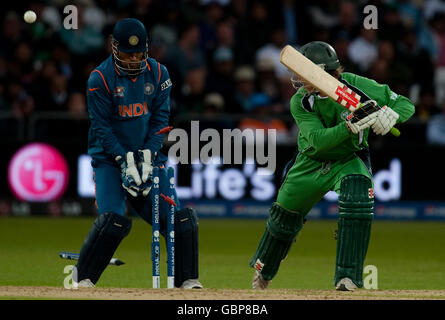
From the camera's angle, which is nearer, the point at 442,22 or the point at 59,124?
the point at 59,124

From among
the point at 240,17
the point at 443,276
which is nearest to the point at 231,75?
the point at 240,17

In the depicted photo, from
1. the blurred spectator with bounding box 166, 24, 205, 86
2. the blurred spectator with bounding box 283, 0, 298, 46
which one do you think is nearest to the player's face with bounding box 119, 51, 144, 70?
the blurred spectator with bounding box 166, 24, 205, 86

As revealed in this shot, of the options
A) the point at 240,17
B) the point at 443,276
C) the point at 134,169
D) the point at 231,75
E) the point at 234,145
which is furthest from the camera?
the point at 240,17

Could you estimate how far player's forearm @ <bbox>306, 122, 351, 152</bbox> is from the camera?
27.3 feet

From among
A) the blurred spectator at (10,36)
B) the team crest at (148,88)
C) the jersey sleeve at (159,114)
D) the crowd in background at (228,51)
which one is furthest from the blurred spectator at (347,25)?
the team crest at (148,88)

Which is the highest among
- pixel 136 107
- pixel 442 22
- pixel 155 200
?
pixel 442 22

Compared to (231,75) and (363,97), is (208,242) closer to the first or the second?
(231,75)

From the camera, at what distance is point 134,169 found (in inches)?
330

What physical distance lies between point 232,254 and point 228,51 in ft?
19.2

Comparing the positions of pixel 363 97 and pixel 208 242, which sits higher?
pixel 363 97

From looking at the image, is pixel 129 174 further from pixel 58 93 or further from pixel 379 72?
pixel 379 72

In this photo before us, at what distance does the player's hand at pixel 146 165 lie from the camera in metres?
8.43

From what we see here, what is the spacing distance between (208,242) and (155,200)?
5361 millimetres

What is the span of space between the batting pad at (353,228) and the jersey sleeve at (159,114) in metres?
1.47
